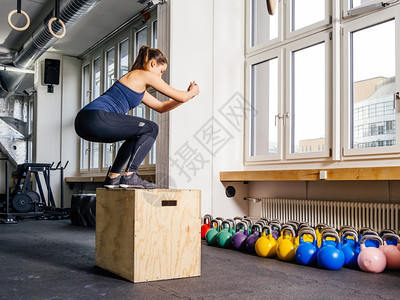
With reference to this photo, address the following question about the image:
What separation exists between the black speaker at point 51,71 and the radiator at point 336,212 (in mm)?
5514

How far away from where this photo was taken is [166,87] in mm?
2785

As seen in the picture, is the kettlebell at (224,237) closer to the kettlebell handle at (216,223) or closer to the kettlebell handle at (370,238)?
the kettlebell handle at (216,223)

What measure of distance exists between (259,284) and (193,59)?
3.18m

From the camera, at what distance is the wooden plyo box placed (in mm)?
2510

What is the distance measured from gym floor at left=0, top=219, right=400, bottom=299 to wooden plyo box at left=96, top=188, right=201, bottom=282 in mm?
77

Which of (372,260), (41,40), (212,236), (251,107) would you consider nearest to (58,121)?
(41,40)

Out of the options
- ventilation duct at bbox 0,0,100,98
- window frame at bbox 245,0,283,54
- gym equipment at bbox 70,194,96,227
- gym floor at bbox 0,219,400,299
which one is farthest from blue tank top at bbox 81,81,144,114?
gym equipment at bbox 70,194,96,227

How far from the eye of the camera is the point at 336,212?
4203mm

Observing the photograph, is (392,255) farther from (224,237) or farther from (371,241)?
(224,237)

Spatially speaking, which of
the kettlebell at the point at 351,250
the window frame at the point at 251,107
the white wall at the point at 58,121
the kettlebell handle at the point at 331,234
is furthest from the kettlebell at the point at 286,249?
the white wall at the point at 58,121

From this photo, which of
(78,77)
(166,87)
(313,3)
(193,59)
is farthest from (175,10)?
(78,77)

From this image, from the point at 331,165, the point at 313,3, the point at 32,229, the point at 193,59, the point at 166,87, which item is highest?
the point at 313,3

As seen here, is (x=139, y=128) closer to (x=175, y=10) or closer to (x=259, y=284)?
(x=259, y=284)

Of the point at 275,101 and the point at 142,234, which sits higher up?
the point at 275,101
